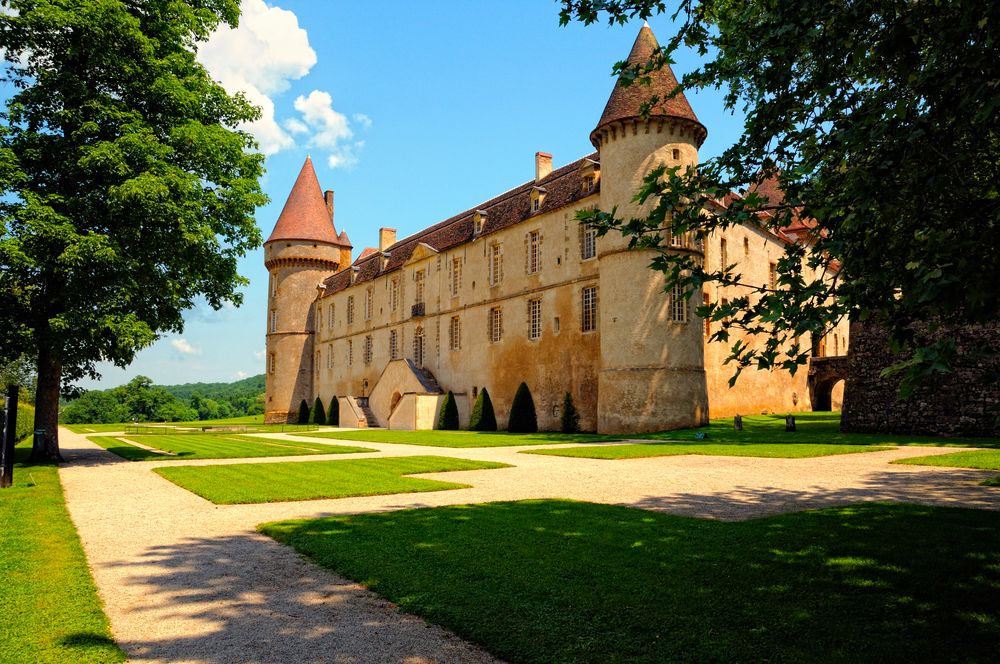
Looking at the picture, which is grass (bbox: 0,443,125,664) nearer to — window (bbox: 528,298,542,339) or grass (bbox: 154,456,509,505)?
grass (bbox: 154,456,509,505)

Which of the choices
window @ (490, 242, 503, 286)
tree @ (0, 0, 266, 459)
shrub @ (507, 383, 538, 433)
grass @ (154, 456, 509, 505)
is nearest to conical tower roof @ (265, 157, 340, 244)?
window @ (490, 242, 503, 286)

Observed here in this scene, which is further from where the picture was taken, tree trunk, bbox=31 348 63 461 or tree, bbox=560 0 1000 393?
tree trunk, bbox=31 348 63 461

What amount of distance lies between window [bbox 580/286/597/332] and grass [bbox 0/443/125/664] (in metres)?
24.0

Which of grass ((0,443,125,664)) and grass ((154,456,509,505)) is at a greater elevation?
grass ((0,443,125,664))

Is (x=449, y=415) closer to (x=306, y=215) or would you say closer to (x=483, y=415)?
(x=483, y=415)

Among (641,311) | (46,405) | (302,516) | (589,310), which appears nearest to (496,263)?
(589,310)

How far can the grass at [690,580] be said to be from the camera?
3893 millimetres

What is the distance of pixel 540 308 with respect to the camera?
33.4 metres

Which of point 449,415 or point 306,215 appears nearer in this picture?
point 449,415

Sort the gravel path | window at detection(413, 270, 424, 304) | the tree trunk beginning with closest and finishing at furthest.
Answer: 1. the gravel path
2. the tree trunk
3. window at detection(413, 270, 424, 304)

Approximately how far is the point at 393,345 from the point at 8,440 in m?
33.7

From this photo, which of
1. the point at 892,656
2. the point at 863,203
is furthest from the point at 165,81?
the point at 892,656

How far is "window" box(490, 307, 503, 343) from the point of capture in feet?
118

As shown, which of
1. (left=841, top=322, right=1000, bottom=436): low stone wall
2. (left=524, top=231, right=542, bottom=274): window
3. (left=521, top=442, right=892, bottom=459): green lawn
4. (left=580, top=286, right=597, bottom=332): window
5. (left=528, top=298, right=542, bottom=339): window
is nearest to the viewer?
(left=521, top=442, right=892, bottom=459): green lawn
